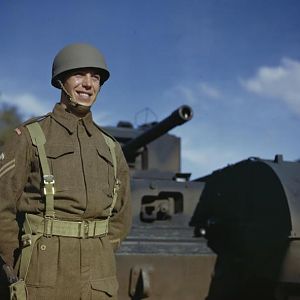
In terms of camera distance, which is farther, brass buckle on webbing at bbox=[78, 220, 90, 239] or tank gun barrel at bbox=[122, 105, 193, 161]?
tank gun barrel at bbox=[122, 105, 193, 161]

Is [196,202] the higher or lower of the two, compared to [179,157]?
lower

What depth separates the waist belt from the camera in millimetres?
2664

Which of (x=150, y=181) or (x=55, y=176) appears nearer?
(x=55, y=176)

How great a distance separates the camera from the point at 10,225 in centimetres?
275

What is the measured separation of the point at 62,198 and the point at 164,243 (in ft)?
8.88

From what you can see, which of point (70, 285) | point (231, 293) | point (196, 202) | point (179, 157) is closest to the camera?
point (70, 285)

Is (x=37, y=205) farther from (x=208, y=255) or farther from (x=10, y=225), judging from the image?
(x=208, y=255)

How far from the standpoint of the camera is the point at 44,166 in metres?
2.73

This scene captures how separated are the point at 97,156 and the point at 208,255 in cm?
260

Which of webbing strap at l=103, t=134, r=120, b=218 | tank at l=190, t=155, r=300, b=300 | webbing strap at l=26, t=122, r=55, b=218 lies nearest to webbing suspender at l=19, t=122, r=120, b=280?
webbing strap at l=26, t=122, r=55, b=218

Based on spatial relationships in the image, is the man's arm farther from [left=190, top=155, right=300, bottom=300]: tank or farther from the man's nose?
[left=190, top=155, right=300, bottom=300]: tank

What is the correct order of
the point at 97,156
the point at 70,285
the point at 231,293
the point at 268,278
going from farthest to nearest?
the point at 231,293, the point at 268,278, the point at 97,156, the point at 70,285

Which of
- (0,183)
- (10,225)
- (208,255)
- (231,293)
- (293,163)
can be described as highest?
(293,163)

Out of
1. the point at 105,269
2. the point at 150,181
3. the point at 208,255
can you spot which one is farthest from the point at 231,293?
the point at 105,269
